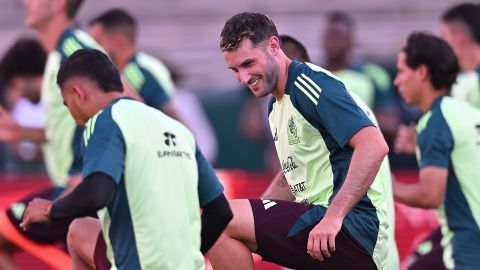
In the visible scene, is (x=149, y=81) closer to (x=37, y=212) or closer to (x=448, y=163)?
(x=448, y=163)

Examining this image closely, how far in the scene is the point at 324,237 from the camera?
17.4 feet

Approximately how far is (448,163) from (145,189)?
2.12 meters

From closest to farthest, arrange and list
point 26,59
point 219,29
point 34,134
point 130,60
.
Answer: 1. point 34,134
2. point 130,60
3. point 26,59
4. point 219,29

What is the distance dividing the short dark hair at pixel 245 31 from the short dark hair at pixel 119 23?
4.26 meters

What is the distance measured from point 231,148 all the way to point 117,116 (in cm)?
1005

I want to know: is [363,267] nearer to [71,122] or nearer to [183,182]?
[183,182]

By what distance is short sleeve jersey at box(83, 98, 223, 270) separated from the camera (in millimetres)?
5164

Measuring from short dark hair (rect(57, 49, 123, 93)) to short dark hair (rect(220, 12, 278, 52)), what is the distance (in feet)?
1.69

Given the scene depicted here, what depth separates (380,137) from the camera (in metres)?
5.44

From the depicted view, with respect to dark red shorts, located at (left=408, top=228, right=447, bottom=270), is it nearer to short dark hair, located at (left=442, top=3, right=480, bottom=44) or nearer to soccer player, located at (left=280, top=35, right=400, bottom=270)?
soccer player, located at (left=280, top=35, right=400, bottom=270)

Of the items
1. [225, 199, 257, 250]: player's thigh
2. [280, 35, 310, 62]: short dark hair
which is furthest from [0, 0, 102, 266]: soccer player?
[225, 199, 257, 250]: player's thigh

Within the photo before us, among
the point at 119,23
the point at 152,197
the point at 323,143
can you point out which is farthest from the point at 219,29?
the point at 152,197

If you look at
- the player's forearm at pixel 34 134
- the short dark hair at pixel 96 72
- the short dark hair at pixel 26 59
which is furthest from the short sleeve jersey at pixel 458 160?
the short dark hair at pixel 26 59

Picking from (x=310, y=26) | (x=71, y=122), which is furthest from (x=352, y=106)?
(x=310, y=26)
